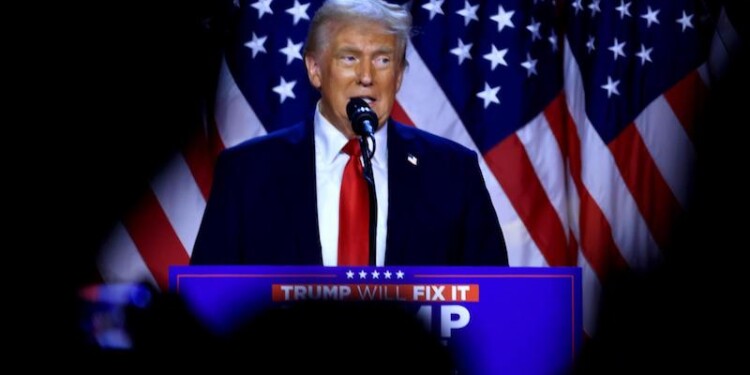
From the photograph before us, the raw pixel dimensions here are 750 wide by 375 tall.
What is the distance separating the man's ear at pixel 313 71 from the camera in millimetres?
2758

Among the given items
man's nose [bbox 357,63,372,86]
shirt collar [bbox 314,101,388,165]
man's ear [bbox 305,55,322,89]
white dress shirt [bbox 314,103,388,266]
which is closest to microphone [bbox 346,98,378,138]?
white dress shirt [bbox 314,103,388,266]

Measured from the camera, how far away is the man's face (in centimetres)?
266

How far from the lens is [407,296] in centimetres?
163

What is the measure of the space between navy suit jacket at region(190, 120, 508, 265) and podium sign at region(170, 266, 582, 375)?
0.72 metres

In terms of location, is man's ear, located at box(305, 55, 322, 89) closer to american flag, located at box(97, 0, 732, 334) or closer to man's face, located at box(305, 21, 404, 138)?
man's face, located at box(305, 21, 404, 138)

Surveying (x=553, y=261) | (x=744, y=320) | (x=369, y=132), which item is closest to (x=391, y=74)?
(x=369, y=132)

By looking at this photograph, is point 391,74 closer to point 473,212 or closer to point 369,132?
point 473,212

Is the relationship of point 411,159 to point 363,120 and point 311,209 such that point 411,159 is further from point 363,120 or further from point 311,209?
point 363,120

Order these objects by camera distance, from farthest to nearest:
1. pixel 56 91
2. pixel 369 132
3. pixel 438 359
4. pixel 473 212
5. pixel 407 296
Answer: pixel 56 91 < pixel 473 212 < pixel 369 132 < pixel 407 296 < pixel 438 359

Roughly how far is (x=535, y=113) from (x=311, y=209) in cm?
130

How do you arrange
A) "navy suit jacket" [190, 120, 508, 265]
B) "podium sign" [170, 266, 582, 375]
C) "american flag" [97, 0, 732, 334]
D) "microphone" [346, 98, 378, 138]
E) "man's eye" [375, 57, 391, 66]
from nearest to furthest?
1. "podium sign" [170, 266, 582, 375]
2. "microphone" [346, 98, 378, 138]
3. "navy suit jacket" [190, 120, 508, 265]
4. "man's eye" [375, 57, 391, 66]
5. "american flag" [97, 0, 732, 334]

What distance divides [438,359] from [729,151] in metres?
2.93

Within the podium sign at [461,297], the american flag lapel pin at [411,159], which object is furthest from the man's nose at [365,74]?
the podium sign at [461,297]

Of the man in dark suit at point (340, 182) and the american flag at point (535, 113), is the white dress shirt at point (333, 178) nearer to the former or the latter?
the man in dark suit at point (340, 182)
